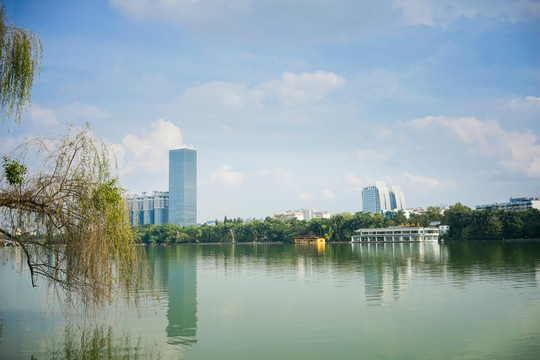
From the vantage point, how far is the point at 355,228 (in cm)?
10956

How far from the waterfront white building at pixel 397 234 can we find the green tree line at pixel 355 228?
154 inches

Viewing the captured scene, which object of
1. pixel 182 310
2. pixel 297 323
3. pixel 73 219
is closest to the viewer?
pixel 73 219

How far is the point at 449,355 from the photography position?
12570 mm

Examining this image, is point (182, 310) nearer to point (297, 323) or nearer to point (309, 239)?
point (297, 323)

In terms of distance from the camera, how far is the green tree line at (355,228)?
83000 mm

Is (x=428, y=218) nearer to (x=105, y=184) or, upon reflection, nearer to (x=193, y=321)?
(x=193, y=321)

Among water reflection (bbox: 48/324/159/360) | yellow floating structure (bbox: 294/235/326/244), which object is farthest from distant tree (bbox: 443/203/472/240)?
water reflection (bbox: 48/324/159/360)

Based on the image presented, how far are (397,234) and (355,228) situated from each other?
532 inches

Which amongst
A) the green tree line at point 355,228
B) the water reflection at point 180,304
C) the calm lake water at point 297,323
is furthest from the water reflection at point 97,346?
the green tree line at point 355,228

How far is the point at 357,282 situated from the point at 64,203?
2149cm

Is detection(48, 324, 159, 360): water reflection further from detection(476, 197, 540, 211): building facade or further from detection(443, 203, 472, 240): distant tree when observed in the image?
detection(476, 197, 540, 211): building facade

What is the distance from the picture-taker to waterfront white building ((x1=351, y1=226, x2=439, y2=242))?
315 feet

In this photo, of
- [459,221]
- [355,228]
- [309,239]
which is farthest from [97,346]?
[355,228]

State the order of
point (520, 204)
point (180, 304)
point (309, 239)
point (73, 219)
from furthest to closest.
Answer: point (520, 204) → point (309, 239) → point (180, 304) → point (73, 219)
